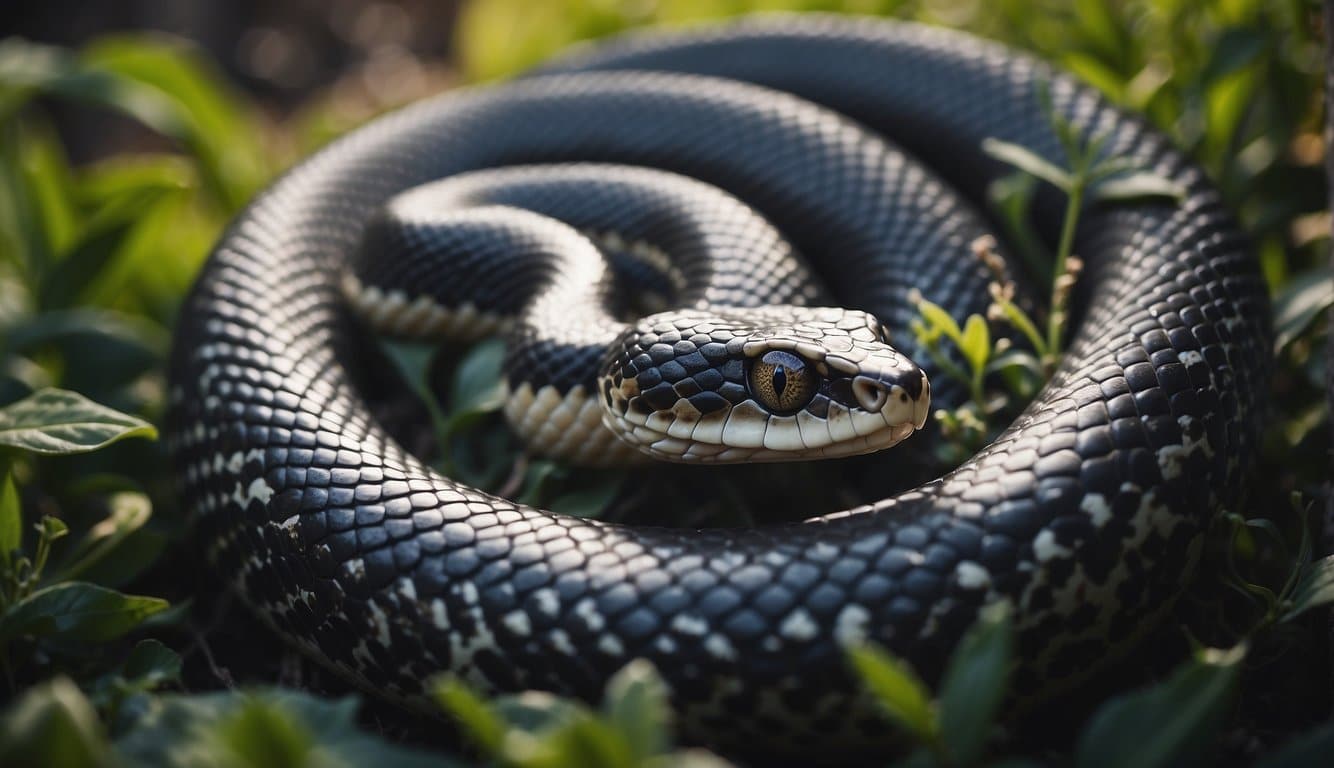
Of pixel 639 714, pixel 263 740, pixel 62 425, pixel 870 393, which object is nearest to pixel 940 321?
pixel 870 393

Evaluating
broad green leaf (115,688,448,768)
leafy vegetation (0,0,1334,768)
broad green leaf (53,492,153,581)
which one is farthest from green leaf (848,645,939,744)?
broad green leaf (53,492,153,581)

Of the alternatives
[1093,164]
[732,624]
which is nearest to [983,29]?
[1093,164]

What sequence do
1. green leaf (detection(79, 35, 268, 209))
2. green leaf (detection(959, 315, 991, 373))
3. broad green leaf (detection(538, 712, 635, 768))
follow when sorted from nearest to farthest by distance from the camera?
broad green leaf (detection(538, 712, 635, 768)) → green leaf (detection(959, 315, 991, 373)) → green leaf (detection(79, 35, 268, 209))

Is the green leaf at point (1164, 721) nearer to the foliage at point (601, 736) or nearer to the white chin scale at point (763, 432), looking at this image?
the foliage at point (601, 736)

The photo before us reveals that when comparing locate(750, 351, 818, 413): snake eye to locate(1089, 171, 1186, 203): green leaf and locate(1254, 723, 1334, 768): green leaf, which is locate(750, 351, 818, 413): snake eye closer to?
locate(1254, 723, 1334, 768): green leaf

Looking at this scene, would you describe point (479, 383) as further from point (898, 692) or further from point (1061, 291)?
point (898, 692)

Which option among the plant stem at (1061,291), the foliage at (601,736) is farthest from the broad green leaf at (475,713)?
the plant stem at (1061,291)
